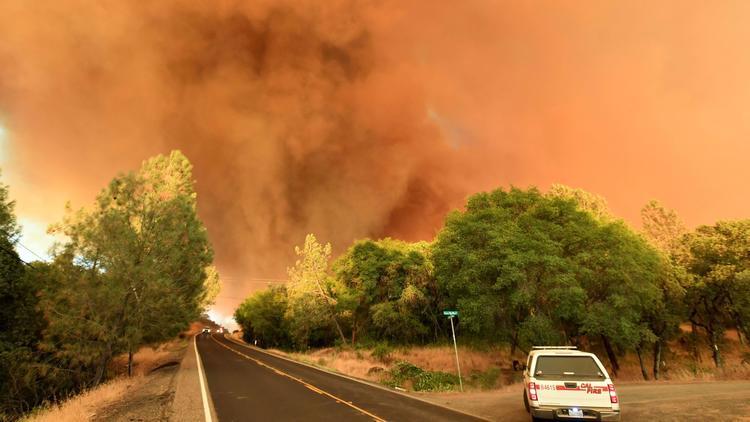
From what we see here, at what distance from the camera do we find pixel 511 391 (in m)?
18.2

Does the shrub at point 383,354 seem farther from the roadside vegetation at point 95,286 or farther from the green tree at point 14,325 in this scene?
the green tree at point 14,325

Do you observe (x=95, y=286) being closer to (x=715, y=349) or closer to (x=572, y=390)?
(x=572, y=390)

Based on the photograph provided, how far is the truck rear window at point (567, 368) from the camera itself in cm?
969

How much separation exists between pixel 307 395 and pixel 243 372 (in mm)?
11791

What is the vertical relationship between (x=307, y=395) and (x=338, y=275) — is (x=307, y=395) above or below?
below

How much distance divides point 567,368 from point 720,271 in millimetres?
26155

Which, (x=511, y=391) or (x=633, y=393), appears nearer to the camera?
(x=633, y=393)

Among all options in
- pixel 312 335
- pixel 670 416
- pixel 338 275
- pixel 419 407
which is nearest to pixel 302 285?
pixel 338 275

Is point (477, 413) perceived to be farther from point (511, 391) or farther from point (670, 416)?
point (511, 391)

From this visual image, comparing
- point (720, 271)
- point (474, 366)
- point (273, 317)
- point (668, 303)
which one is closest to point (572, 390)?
point (474, 366)

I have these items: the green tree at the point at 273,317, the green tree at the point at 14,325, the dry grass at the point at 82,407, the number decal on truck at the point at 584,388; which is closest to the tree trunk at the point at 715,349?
the number decal on truck at the point at 584,388

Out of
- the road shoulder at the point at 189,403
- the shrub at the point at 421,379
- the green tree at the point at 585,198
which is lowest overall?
the shrub at the point at 421,379

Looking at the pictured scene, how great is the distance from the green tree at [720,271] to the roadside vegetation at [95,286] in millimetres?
39053

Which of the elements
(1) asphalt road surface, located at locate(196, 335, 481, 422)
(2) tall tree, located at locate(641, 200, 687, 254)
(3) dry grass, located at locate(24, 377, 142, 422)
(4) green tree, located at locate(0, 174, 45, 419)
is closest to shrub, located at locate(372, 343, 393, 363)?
(1) asphalt road surface, located at locate(196, 335, 481, 422)
